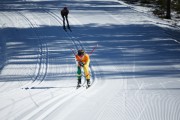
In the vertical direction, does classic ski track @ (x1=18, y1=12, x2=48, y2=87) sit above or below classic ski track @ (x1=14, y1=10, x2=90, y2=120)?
above

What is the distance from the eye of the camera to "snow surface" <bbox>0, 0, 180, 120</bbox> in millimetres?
12305

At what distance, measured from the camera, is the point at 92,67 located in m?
20.9

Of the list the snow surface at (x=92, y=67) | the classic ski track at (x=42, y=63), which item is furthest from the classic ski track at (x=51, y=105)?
the classic ski track at (x=42, y=63)

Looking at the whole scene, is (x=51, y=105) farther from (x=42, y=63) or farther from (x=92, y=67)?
(x=42, y=63)

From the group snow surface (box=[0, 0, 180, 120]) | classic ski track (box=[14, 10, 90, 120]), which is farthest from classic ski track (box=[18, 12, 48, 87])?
classic ski track (box=[14, 10, 90, 120])

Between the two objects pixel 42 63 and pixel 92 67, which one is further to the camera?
pixel 42 63

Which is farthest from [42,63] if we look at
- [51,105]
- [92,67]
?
[51,105]

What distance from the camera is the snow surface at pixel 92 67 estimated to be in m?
12.3

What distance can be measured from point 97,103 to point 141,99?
1360 mm

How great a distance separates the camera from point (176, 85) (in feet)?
53.1

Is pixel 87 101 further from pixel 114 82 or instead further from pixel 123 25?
pixel 123 25

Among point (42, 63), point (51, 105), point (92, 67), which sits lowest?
point (51, 105)

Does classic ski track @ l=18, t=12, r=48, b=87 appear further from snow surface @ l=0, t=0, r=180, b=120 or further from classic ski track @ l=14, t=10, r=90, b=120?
classic ski track @ l=14, t=10, r=90, b=120

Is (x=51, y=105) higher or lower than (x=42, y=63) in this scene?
lower
